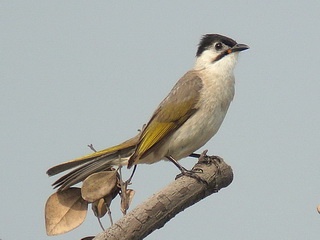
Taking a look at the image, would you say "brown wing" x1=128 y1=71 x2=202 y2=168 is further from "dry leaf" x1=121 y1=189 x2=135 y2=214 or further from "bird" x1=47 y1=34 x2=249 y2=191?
"dry leaf" x1=121 y1=189 x2=135 y2=214

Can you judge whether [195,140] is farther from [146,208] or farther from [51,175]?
[146,208]

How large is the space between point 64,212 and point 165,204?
975 mm

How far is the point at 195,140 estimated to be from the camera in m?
6.79

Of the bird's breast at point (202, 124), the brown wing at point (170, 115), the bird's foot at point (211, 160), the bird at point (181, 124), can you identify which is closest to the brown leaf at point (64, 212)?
the bird at point (181, 124)

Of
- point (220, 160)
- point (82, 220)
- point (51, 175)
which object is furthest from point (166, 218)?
point (51, 175)

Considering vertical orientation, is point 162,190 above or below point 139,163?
above

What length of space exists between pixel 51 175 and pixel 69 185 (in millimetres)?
538

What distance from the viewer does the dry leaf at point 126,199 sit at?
462cm

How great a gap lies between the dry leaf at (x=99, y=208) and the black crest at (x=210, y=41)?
3.69 m

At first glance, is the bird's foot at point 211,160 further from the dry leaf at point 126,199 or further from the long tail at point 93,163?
the dry leaf at point 126,199

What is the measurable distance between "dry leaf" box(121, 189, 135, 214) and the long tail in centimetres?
68

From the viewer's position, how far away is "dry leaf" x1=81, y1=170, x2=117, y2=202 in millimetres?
4863

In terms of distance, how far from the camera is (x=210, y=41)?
26.1ft

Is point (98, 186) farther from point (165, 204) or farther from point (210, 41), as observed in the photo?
point (210, 41)
